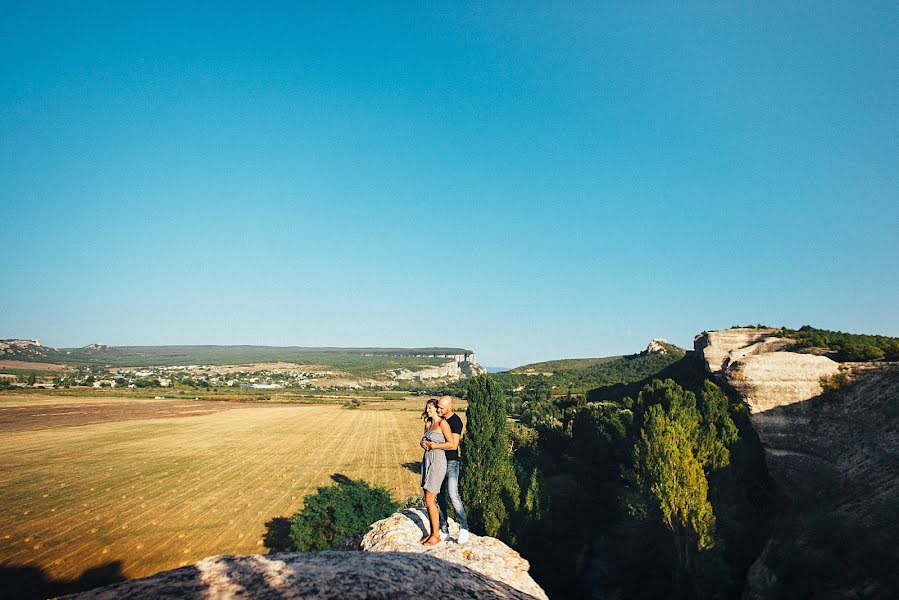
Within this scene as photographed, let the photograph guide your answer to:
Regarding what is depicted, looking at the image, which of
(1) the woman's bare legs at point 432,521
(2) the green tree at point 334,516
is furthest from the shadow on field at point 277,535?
(1) the woman's bare legs at point 432,521

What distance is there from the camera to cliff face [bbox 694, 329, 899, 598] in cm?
1523

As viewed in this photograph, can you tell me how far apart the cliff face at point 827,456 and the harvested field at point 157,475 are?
3653 cm

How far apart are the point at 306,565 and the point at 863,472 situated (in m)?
26.3

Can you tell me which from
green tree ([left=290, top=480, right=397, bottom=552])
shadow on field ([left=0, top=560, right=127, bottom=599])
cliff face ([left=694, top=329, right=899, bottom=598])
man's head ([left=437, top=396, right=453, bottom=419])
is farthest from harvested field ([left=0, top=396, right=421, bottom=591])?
cliff face ([left=694, top=329, right=899, bottom=598])

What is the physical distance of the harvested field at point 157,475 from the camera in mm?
33500

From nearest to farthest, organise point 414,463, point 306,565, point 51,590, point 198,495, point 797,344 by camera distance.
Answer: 1. point 306,565
2. point 51,590
3. point 797,344
4. point 198,495
5. point 414,463

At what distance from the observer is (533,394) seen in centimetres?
13750

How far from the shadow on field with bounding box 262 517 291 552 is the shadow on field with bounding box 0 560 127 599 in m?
9.89

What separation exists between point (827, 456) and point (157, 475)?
73175 mm

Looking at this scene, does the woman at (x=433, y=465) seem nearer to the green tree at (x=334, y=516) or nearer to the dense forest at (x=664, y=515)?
the green tree at (x=334, y=516)

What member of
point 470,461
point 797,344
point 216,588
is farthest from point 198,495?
point 797,344

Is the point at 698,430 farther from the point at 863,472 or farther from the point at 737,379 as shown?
the point at 863,472

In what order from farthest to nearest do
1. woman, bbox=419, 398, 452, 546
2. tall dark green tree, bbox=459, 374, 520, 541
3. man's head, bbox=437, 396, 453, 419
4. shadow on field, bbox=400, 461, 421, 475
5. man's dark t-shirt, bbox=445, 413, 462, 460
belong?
shadow on field, bbox=400, 461, 421, 475 < tall dark green tree, bbox=459, 374, 520, 541 < man's dark t-shirt, bbox=445, 413, 462, 460 < man's head, bbox=437, 396, 453, 419 < woman, bbox=419, 398, 452, 546

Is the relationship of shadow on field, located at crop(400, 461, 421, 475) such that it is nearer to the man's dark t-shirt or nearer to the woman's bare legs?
the woman's bare legs
